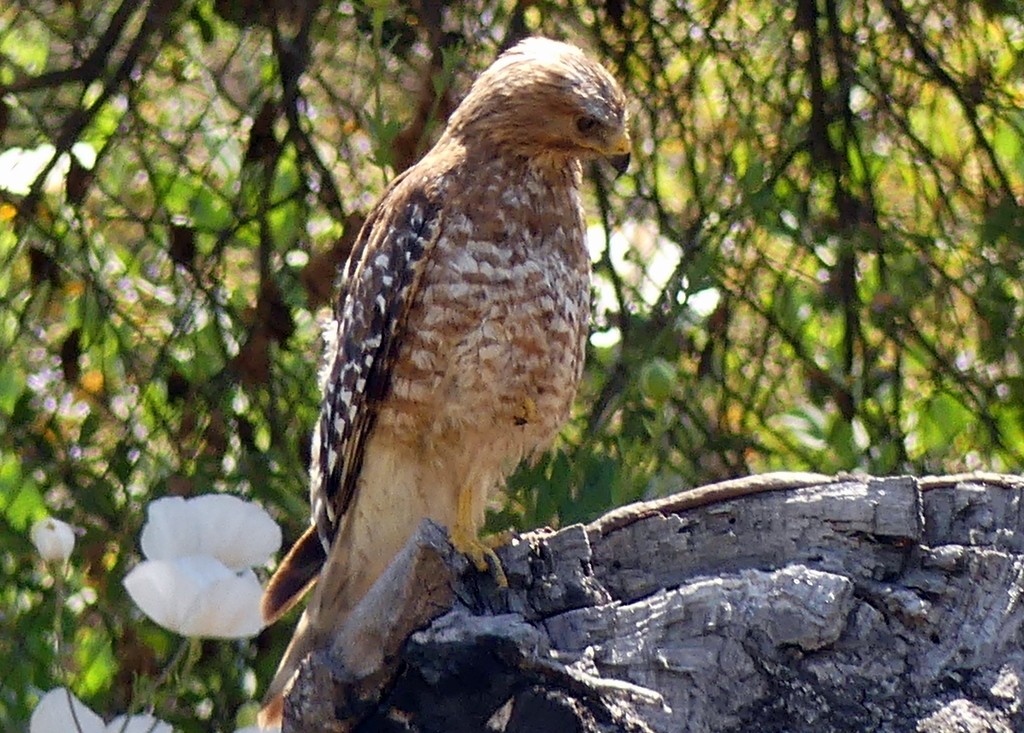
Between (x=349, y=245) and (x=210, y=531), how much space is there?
1092 millimetres

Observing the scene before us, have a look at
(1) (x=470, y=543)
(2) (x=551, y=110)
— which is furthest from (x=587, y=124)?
(1) (x=470, y=543)

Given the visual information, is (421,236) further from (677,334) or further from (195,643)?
(195,643)

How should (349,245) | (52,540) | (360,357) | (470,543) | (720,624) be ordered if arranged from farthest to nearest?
1. (349,245)
2. (360,357)
3. (470,543)
4. (720,624)
5. (52,540)

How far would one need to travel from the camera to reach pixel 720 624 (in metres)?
1.73

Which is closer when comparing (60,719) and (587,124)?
(60,719)


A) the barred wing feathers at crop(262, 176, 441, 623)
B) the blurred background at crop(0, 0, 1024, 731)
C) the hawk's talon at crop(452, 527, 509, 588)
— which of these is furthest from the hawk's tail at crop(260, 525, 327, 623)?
the hawk's talon at crop(452, 527, 509, 588)

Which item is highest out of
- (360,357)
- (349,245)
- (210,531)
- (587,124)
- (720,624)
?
(587,124)

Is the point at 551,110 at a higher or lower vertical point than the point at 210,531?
higher

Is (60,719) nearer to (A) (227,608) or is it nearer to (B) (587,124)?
(A) (227,608)

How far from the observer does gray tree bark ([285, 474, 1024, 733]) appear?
5.41 feet

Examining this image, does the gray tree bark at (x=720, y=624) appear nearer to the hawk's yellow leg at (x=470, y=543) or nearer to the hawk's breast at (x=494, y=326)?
the hawk's yellow leg at (x=470, y=543)

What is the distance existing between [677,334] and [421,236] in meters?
0.70

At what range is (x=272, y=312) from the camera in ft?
9.48

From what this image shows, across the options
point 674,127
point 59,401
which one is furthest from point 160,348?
point 674,127
